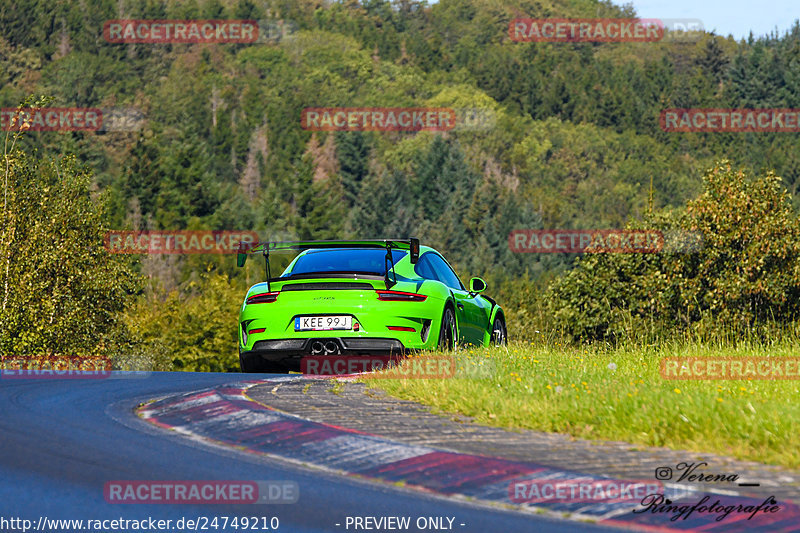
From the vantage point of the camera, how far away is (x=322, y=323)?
12.1m

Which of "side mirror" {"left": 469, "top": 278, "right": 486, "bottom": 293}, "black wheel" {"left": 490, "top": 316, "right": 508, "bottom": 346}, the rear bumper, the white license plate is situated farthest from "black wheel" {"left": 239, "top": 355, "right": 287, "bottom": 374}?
"black wheel" {"left": 490, "top": 316, "right": 508, "bottom": 346}

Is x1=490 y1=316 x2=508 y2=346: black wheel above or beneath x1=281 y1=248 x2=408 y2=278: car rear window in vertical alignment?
beneath

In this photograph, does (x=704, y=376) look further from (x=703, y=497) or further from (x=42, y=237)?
(x=42, y=237)

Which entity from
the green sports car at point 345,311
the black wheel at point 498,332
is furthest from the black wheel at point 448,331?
the black wheel at point 498,332

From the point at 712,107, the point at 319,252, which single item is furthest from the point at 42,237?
the point at 712,107

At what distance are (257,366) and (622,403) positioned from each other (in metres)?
6.32

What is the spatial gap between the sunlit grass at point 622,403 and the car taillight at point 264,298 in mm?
2067

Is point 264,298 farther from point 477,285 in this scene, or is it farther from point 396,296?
point 477,285

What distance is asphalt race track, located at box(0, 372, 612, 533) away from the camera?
16.4 feet

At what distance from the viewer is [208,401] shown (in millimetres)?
8492

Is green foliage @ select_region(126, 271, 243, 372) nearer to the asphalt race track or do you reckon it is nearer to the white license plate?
A: the white license plate

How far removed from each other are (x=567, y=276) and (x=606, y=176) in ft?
441

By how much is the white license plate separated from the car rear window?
2.06 ft

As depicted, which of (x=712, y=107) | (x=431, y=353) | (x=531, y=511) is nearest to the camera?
(x=531, y=511)
